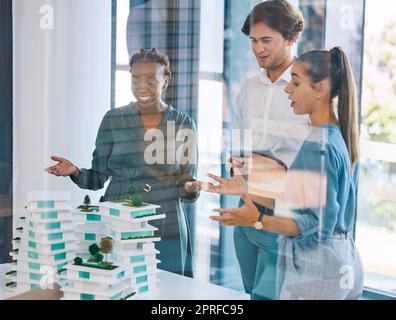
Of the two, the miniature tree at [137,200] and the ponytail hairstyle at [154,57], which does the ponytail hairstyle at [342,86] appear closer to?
the ponytail hairstyle at [154,57]

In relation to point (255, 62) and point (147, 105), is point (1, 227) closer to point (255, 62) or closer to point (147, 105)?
point (147, 105)

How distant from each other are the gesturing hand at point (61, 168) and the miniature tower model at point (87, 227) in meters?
0.08

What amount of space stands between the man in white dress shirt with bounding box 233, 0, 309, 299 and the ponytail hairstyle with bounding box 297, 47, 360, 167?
52mm

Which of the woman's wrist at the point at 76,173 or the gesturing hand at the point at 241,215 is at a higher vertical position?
the woman's wrist at the point at 76,173

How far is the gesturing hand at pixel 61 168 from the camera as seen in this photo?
1.29 meters

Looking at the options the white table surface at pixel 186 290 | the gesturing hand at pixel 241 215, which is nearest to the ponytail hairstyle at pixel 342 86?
the gesturing hand at pixel 241 215

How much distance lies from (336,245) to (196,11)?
494 mm

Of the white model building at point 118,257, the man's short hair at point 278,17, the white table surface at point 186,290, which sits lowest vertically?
the white table surface at point 186,290

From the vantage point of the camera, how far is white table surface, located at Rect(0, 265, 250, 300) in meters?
1.22

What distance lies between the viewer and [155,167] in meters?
1.28

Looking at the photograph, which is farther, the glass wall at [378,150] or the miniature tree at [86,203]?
the miniature tree at [86,203]

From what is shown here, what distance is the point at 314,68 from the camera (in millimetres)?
1218

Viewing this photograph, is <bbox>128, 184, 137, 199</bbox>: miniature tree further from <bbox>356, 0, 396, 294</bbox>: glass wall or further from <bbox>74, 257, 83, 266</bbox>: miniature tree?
<bbox>356, 0, 396, 294</bbox>: glass wall

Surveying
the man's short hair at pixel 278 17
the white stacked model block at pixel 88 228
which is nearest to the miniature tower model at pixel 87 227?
the white stacked model block at pixel 88 228
